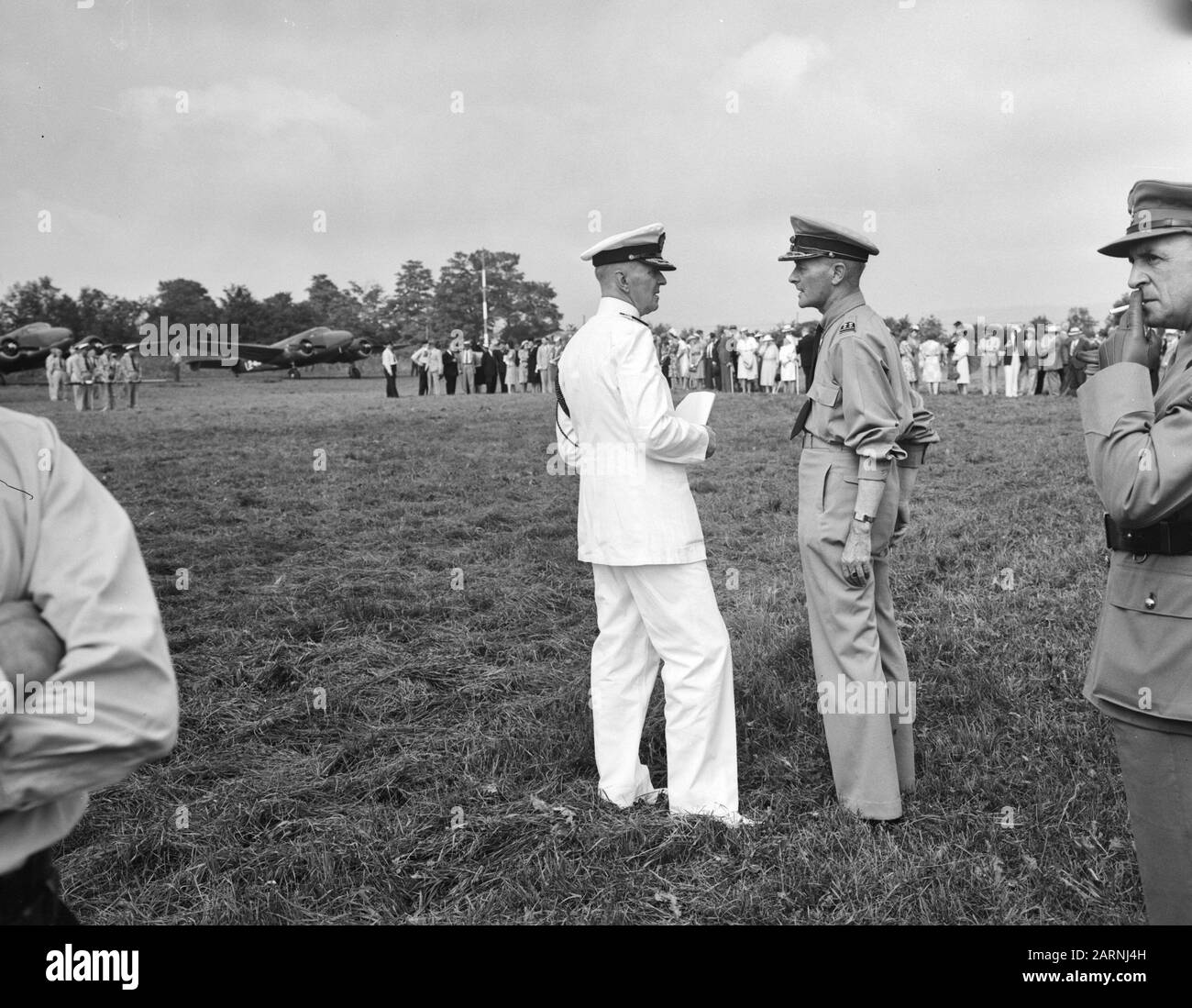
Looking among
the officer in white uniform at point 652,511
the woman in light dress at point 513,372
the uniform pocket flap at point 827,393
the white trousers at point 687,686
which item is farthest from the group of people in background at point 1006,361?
the white trousers at point 687,686

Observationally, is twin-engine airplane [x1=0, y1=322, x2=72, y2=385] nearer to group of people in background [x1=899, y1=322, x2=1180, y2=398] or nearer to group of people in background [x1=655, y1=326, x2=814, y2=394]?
group of people in background [x1=655, y1=326, x2=814, y2=394]

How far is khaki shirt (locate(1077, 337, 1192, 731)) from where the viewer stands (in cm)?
240

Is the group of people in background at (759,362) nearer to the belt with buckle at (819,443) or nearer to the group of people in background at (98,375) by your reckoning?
the group of people in background at (98,375)

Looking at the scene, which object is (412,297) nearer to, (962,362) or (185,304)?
(185,304)

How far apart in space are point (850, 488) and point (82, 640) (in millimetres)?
3105

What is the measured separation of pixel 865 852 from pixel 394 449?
12.5 m

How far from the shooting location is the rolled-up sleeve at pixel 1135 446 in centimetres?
238

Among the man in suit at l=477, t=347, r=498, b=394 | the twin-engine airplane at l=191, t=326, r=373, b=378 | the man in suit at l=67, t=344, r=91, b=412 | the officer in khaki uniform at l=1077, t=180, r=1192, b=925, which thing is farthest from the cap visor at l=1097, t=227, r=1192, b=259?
the twin-engine airplane at l=191, t=326, r=373, b=378

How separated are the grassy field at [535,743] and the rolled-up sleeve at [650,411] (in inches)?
58.3

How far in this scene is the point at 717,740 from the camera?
4.18m

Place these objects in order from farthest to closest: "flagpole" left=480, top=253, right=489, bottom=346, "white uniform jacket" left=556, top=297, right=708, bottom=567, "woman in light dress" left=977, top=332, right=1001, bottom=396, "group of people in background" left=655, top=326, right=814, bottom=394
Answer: "flagpole" left=480, top=253, right=489, bottom=346 < "group of people in background" left=655, top=326, right=814, bottom=394 < "woman in light dress" left=977, top=332, right=1001, bottom=396 < "white uniform jacket" left=556, top=297, right=708, bottom=567
